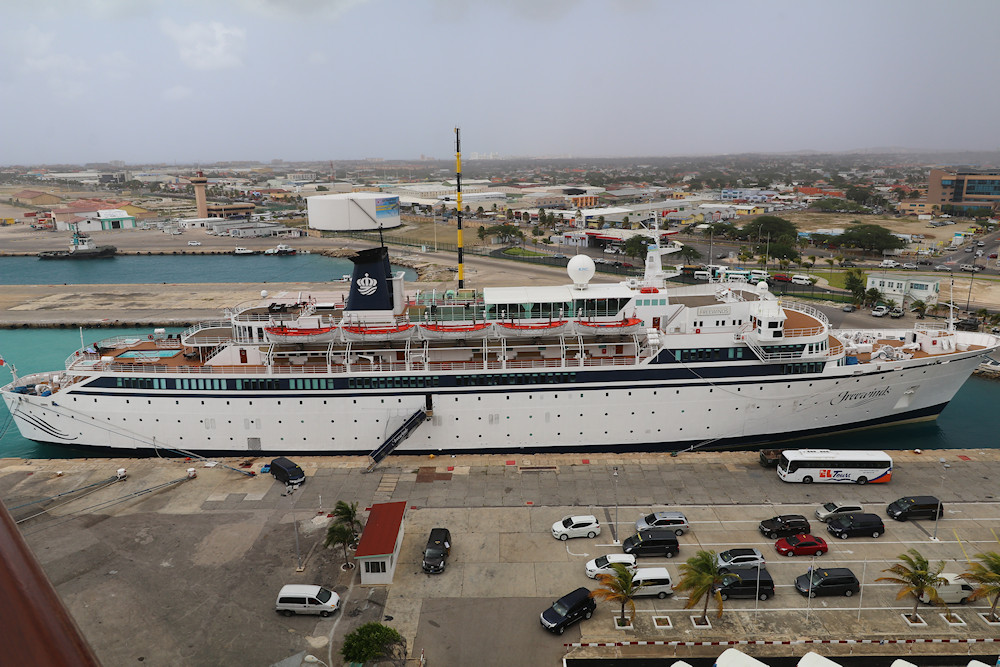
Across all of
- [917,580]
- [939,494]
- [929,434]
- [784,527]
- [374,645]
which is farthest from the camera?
[929,434]

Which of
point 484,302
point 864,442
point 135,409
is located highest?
point 484,302

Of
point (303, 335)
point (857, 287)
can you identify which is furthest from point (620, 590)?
point (857, 287)

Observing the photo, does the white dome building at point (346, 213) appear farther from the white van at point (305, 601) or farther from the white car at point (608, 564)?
the white car at point (608, 564)

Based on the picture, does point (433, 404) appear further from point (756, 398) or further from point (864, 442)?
point (864, 442)

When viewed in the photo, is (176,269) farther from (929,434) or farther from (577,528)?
(929,434)

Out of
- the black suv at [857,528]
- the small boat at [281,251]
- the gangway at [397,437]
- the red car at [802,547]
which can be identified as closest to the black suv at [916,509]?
the black suv at [857,528]

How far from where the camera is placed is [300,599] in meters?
14.2

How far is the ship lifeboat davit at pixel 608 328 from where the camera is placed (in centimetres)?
2219

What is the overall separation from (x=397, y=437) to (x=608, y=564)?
8.65m

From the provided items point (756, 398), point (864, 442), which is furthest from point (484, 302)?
point (864, 442)

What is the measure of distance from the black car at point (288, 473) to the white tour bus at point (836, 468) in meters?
15.2

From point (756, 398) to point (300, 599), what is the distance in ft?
53.2

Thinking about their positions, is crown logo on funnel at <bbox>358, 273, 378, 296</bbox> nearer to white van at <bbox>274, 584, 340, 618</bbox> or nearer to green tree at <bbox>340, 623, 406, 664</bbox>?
white van at <bbox>274, 584, 340, 618</bbox>

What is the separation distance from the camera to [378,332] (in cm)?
2214
